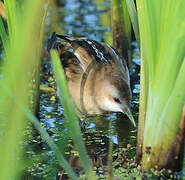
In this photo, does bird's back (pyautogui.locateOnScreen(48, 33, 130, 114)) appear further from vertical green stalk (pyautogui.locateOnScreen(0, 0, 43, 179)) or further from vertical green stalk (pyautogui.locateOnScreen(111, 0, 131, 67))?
vertical green stalk (pyautogui.locateOnScreen(0, 0, 43, 179))

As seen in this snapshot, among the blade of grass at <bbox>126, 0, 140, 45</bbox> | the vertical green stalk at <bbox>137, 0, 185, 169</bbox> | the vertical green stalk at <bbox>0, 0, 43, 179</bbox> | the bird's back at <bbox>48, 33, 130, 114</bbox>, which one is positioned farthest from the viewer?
the bird's back at <bbox>48, 33, 130, 114</bbox>

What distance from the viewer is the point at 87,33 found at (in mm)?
6805

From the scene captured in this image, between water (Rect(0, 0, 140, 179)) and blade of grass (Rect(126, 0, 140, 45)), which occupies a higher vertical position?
blade of grass (Rect(126, 0, 140, 45))

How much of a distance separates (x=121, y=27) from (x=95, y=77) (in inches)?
52.5

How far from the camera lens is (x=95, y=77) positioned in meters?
3.95

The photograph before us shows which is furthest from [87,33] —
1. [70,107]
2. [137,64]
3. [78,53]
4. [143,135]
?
[70,107]

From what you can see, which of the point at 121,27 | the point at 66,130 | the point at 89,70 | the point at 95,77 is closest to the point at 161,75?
the point at 95,77

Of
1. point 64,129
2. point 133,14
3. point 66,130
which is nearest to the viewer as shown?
point 133,14

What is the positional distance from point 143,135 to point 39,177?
0.91 meters

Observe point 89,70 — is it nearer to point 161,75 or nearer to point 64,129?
point 64,129

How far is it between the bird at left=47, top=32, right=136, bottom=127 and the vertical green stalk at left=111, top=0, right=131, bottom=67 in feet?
2.45

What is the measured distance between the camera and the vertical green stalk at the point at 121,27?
4.81m

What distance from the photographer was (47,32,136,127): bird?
3647 millimetres

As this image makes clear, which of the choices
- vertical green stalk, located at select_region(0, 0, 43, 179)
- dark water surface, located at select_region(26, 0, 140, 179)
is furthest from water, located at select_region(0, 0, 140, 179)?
vertical green stalk, located at select_region(0, 0, 43, 179)
